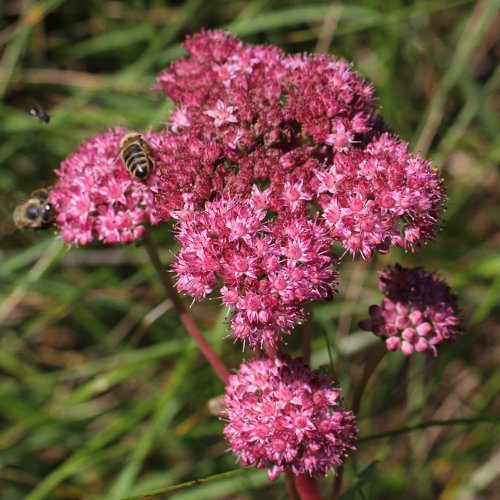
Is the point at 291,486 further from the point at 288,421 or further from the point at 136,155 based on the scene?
the point at 136,155

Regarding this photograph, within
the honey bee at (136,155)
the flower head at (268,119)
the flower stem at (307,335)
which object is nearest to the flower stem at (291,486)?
the flower stem at (307,335)

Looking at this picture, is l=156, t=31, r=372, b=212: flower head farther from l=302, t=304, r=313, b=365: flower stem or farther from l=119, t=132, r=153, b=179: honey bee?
l=302, t=304, r=313, b=365: flower stem

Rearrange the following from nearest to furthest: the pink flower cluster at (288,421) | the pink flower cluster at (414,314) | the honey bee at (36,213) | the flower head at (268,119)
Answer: the pink flower cluster at (288,421)
the flower head at (268,119)
the pink flower cluster at (414,314)
the honey bee at (36,213)

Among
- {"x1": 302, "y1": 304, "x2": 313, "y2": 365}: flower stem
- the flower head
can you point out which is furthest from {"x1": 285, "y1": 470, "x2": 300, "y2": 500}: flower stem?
the flower head

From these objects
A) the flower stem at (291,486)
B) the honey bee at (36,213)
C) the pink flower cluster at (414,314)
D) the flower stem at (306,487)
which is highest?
the honey bee at (36,213)

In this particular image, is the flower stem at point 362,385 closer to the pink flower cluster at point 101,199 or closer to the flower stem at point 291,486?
the flower stem at point 291,486

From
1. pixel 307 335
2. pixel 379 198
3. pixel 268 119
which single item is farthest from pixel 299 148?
pixel 307 335
